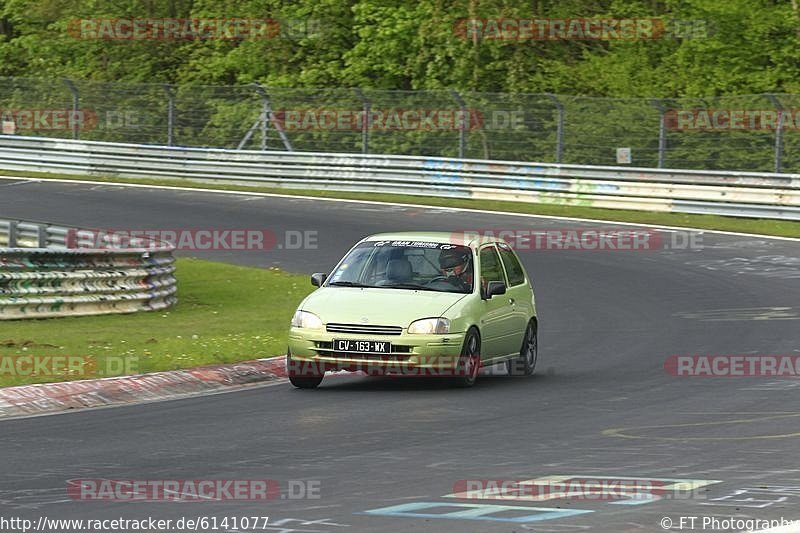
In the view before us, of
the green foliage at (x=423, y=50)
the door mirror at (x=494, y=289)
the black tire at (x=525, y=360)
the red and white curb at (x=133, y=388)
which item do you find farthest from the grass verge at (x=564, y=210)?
the red and white curb at (x=133, y=388)

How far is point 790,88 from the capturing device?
125 feet

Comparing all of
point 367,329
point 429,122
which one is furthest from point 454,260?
point 429,122

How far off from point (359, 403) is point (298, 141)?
84.9ft

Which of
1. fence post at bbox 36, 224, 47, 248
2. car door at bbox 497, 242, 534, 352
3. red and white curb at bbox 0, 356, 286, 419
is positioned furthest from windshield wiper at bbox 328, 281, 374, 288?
fence post at bbox 36, 224, 47, 248

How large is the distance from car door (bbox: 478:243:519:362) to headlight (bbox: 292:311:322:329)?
163cm

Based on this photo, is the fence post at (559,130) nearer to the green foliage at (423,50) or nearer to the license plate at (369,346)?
the green foliage at (423,50)

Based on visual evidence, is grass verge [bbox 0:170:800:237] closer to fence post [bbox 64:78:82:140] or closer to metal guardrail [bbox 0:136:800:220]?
metal guardrail [bbox 0:136:800:220]

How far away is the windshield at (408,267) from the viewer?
47.2ft

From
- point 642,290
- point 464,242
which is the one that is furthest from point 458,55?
point 464,242

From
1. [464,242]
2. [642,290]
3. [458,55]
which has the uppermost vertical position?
[458,55]

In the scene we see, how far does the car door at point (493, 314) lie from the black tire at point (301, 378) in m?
1.64

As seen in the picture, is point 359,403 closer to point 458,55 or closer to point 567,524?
point 567,524

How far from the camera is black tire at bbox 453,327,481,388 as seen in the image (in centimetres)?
1376

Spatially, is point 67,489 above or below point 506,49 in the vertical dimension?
below
